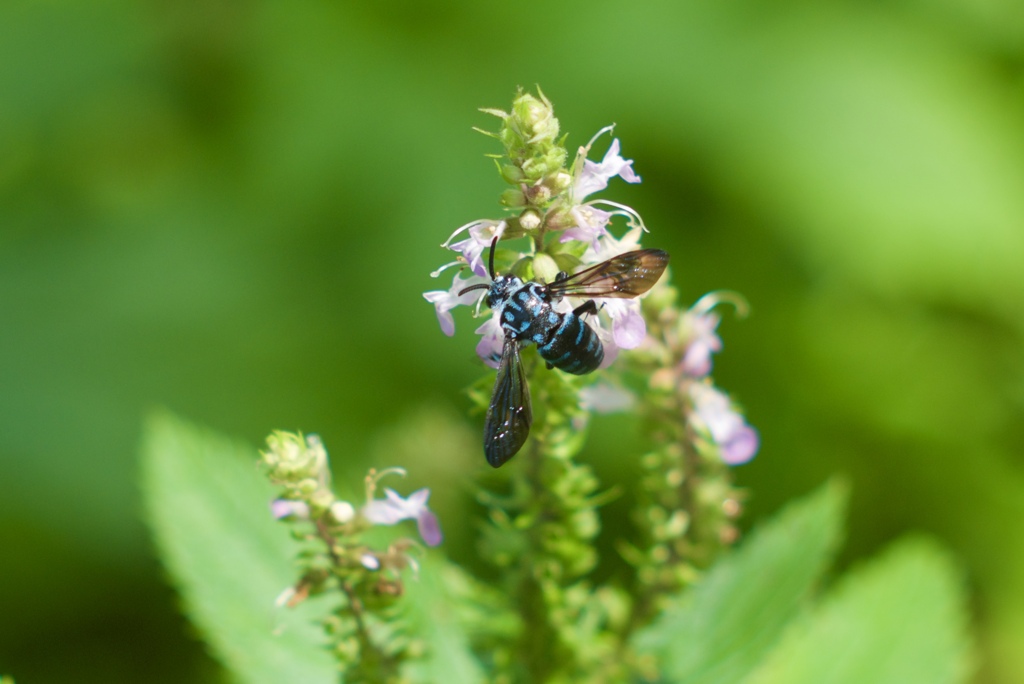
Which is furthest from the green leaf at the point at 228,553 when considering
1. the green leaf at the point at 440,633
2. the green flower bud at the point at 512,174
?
the green flower bud at the point at 512,174

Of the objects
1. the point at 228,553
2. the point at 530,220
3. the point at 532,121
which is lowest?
the point at 228,553

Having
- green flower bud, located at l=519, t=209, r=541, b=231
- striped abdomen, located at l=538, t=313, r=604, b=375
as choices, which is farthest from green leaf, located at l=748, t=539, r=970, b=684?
green flower bud, located at l=519, t=209, r=541, b=231

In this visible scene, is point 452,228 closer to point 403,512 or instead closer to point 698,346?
point 698,346

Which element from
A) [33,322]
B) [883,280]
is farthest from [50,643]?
[883,280]

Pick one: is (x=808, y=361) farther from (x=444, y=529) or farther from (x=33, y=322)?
(x=33, y=322)

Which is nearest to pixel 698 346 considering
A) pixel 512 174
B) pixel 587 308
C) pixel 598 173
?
pixel 587 308

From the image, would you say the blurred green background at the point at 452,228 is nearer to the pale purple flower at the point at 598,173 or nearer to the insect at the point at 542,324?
the insect at the point at 542,324
